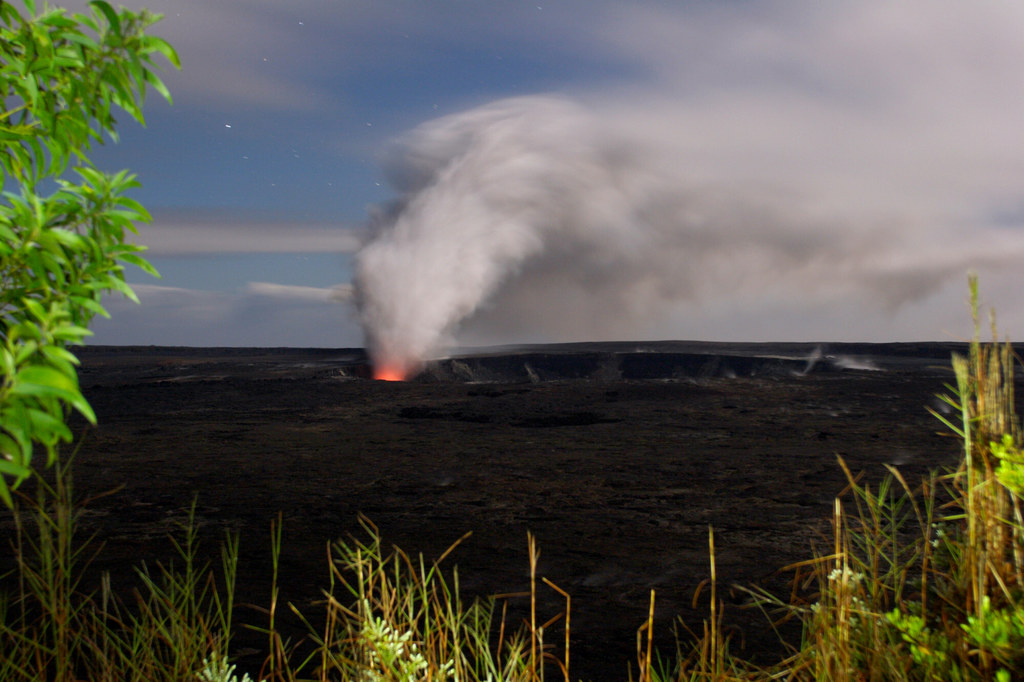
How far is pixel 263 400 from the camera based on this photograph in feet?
33.5

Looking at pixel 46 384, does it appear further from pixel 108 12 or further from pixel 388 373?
pixel 388 373

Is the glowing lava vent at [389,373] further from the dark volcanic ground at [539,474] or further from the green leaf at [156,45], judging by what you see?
the green leaf at [156,45]

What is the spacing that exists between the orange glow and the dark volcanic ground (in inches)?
216

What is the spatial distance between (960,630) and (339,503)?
333 centimetres

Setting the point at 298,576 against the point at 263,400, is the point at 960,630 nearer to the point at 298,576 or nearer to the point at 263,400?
the point at 298,576

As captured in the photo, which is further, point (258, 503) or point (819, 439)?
point (819, 439)

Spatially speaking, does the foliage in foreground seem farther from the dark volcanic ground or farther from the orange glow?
the orange glow

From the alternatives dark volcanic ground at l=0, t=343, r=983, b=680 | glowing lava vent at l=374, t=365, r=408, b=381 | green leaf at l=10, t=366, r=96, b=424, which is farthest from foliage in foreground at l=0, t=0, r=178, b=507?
glowing lava vent at l=374, t=365, r=408, b=381

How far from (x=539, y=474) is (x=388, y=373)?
1197 cm

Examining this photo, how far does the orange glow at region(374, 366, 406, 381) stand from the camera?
1655 centimetres

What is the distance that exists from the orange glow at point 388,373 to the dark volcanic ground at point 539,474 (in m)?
5.49

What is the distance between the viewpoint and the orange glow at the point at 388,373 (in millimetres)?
16547

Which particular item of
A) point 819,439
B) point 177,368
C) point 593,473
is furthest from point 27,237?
point 177,368

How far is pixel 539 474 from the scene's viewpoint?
5.18 m
